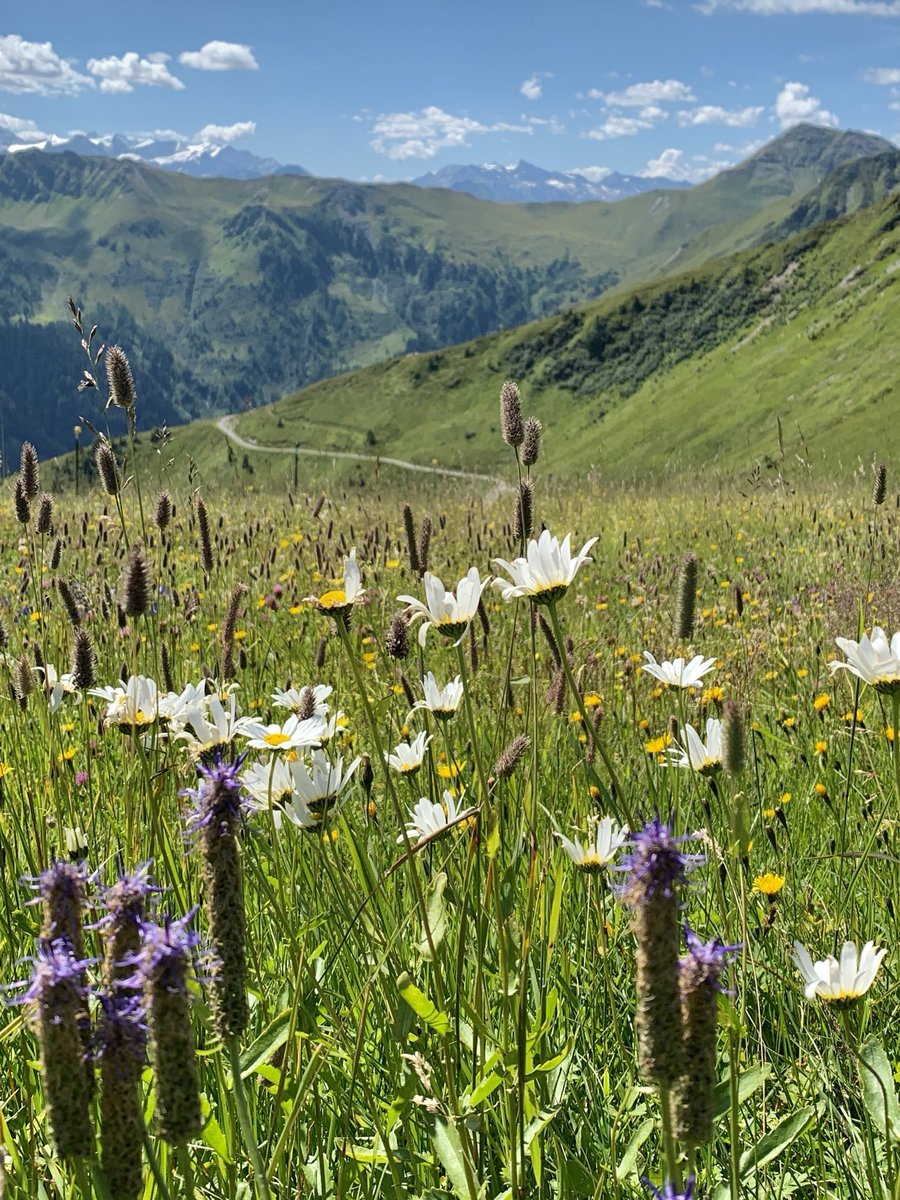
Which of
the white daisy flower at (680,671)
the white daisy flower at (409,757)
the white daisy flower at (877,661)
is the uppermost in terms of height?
the white daisy flower at (877,661)

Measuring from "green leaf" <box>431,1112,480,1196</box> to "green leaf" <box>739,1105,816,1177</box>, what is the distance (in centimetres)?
47

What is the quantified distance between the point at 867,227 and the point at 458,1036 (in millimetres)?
127026

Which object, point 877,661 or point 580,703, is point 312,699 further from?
point 877,661

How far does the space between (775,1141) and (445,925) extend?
77cm

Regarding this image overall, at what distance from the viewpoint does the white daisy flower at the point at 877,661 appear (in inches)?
78.8


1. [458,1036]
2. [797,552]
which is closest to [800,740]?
[458,1036]

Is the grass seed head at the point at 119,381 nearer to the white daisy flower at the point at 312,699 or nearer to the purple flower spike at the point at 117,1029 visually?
the white daisy flower at the point at 312,699

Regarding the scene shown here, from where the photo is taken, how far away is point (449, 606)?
2369mm

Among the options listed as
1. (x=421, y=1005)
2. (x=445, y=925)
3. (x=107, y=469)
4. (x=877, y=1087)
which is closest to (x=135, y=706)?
(x=445, y=925)

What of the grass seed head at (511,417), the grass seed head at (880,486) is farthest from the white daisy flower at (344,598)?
the grass seed head at (880,486)

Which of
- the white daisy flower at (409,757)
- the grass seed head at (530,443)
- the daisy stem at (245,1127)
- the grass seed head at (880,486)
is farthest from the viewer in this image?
the grass seed head at (880,486)

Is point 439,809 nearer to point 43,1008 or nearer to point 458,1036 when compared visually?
point 458,1036

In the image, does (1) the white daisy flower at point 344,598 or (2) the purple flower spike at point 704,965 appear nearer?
(2) the purple flower spike at point 704,965

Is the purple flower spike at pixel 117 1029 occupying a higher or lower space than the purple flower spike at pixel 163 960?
lower
